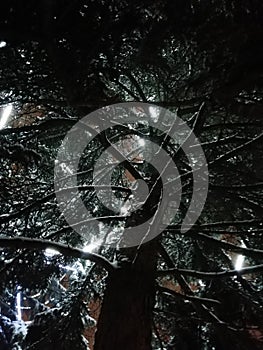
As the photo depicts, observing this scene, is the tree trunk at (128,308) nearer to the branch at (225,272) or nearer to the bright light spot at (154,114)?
the branch at (225,272)

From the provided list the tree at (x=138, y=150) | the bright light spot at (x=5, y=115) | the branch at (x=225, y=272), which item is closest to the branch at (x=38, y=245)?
the tree at (x=138, y=150)

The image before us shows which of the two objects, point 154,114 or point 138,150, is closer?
point 154,114

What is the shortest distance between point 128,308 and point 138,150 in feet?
7.06

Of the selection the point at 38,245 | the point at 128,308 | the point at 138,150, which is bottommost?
the point at 128,308

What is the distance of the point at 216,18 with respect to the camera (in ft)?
6.55

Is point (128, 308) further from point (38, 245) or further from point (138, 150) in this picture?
point (138, 150)

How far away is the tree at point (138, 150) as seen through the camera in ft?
6.93

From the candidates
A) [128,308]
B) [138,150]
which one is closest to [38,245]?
[128,308]

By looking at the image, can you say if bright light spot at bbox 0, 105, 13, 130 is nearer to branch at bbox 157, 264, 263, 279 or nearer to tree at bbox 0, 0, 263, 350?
tree at bbox 0, 0, 263, 350

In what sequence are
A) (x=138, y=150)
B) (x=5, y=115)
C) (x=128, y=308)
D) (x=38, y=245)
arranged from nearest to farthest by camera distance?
(x=38, y=245), (x=128, y=308), (x=5, y=115), (x=138, y=150)

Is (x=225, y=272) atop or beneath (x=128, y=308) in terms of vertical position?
atop

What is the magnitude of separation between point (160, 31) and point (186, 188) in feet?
A: 5.41

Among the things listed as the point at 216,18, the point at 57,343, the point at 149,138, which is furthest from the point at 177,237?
the point at 216,18

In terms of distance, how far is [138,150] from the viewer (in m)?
4.70
